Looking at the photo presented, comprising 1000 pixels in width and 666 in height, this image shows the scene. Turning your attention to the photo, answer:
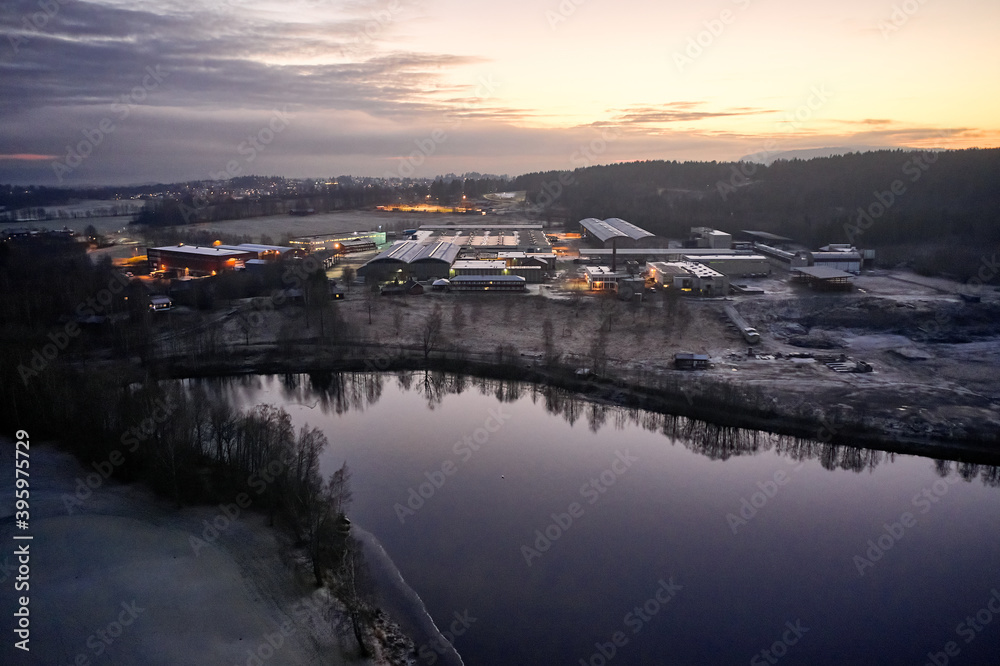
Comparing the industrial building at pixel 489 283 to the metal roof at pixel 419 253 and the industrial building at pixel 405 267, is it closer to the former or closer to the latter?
the industrial building at pixel 405 267

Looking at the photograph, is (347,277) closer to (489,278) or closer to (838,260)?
(489,278)

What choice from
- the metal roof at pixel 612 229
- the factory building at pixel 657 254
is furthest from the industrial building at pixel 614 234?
the factory building at pixel 657 254

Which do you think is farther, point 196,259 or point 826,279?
point 196,259

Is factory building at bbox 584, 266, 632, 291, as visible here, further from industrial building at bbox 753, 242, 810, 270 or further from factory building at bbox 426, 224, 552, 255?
industrial building at bbox 753, 242, 810, 270

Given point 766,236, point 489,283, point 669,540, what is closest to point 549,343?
point 489,283

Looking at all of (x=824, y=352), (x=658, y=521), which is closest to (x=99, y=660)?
(x=658, y=521)

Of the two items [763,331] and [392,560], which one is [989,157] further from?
[392,560]

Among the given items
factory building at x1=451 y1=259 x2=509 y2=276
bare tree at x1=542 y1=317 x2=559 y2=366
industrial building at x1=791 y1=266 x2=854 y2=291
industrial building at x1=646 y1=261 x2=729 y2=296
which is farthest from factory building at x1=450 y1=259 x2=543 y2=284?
industrial building at x1=791 y1=266 x2=854 y2=291
